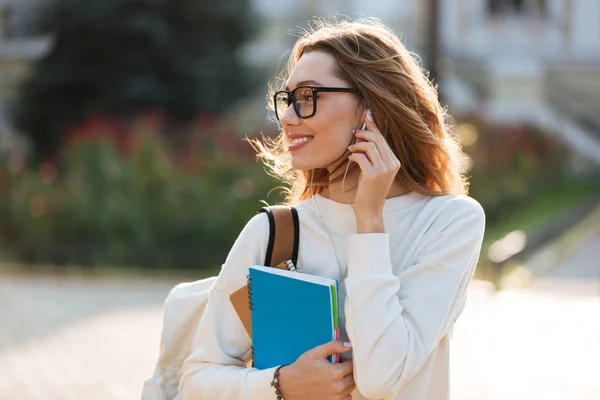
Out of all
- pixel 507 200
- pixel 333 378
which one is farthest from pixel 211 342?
pixel 507 200

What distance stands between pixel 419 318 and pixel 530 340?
18.3 feet

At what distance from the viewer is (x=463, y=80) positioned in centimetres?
2292

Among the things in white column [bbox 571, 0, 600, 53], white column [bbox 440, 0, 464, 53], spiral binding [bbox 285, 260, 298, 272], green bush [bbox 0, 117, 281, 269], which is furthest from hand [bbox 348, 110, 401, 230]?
white column [bbox 571, 0, 600, 53]

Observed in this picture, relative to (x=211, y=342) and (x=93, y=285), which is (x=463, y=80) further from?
(x=211, y=342)

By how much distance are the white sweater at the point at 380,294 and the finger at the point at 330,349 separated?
0.14ft

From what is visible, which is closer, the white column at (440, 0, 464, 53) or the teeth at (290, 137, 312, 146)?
the teeth at (290, 137, 312, 146)

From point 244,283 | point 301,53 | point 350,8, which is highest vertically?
point 350,8

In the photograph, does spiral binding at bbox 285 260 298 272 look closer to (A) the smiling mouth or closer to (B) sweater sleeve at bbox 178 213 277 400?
(B) sweater sleeve at bbox 178 213 277 400

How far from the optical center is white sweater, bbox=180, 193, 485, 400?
2.30 m

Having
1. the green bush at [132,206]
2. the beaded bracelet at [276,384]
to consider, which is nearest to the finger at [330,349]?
the beaded bracelet at [276,384]

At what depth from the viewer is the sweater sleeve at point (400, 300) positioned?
2.29 meters

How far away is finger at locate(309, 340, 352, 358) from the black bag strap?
272 millimetres

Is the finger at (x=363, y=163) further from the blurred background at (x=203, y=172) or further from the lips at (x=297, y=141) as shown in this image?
the blurred background at (x=203, y=172)

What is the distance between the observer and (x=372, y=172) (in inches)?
95.7
